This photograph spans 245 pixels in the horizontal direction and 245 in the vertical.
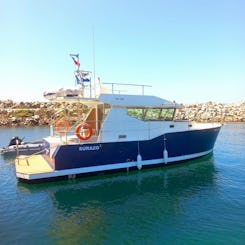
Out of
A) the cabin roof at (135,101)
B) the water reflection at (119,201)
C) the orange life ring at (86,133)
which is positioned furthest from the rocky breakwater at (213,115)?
the orange life ring at (86,133)

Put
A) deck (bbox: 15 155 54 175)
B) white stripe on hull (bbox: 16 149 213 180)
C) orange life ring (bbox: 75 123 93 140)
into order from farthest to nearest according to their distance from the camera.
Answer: orange life ring (bbox: 75 123 93 140), deck (bbox: 15 155 54 175), white stripe on hull (bbox: 16 149 213 180)

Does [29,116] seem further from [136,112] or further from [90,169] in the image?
[90,169]

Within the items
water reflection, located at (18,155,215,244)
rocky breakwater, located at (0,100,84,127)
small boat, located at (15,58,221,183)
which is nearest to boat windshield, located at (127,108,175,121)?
small boat, located at (15,58,221,183)

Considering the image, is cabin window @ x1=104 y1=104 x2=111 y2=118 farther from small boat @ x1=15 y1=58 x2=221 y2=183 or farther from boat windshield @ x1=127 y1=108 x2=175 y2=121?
boat windshield @ x1=127 y1=108 x2=175 y2=121

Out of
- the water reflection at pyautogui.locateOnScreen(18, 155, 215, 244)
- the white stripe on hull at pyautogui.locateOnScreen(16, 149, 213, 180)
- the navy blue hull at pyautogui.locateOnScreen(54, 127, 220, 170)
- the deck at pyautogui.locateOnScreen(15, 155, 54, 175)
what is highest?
the navy blue hull at pyautogui.locateOnScreen(54, 127, 220, 170)

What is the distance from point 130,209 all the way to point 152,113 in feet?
21.0

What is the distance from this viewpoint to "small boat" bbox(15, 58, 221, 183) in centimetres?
1140

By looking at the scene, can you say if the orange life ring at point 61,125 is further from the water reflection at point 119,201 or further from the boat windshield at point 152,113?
the boat windshield at point 152,113

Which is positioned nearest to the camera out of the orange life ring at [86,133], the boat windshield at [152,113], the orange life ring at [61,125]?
the orange life ring at [86,133]

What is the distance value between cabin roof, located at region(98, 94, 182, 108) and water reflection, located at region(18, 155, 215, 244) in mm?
3711

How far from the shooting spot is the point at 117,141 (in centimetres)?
1217

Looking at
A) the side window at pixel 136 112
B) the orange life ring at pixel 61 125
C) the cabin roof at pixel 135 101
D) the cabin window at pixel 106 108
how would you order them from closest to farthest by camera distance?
the cabin roof at pixel 135 101 → the cabin window at pixel 106 108 → the side window at pixel 136 112 → the orange life ring at pixel 61 125

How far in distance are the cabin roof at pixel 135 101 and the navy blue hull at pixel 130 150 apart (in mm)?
1876

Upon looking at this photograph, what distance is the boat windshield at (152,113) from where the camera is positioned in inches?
513
